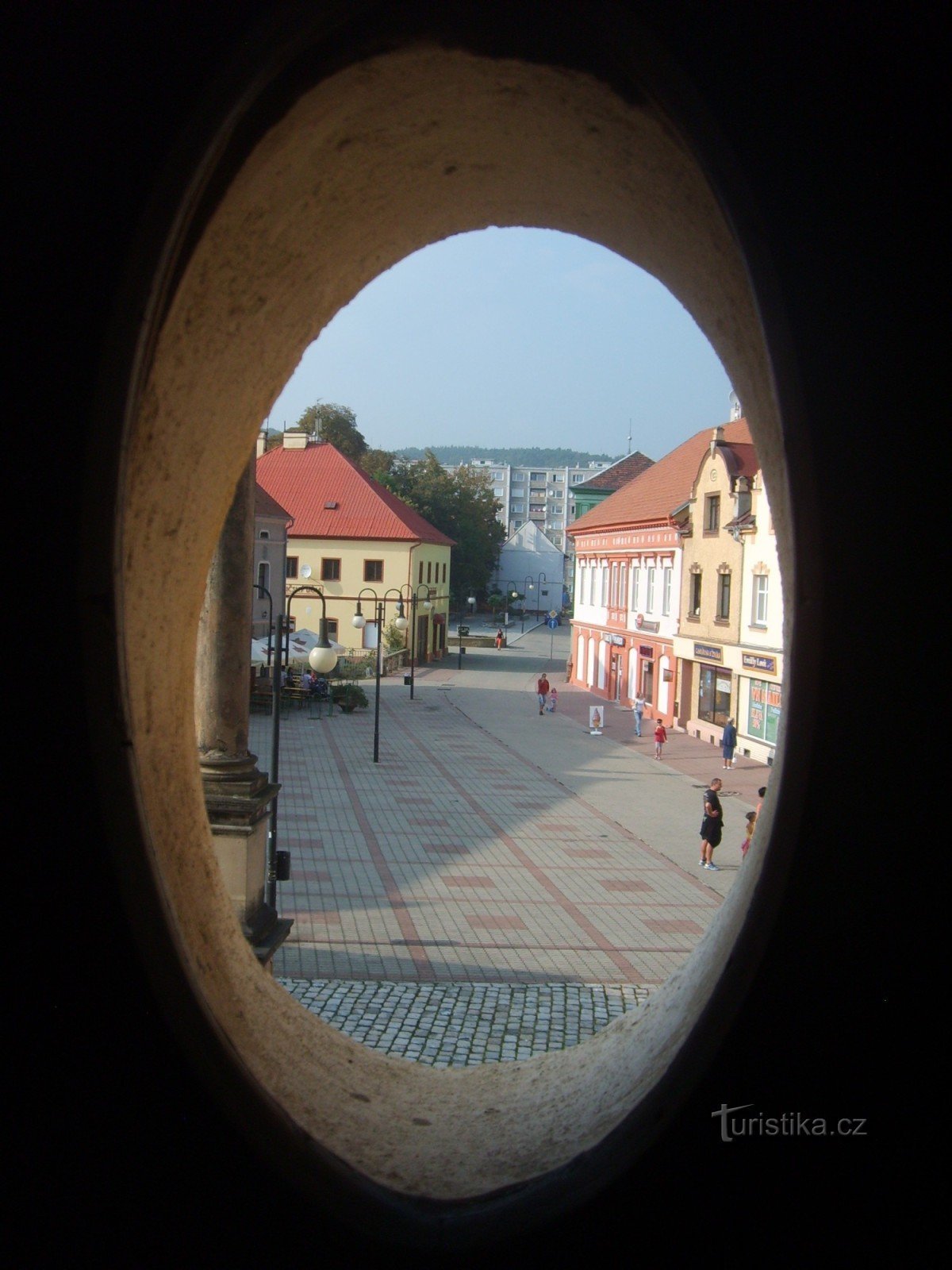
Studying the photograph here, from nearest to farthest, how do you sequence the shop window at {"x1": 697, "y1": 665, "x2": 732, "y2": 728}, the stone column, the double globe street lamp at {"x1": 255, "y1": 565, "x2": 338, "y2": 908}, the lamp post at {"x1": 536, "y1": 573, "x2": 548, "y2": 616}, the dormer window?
1. the stone column
2. the double globe street lamp at {"x1": 255, "y1": 565, "x2": 338, "y2": 908}
3. the shop window at {"x1": 697, "y1": 665, "x2": 732, "y2": 728}
4. the dormer window
5. the lamp post at {"x1": 536, "y1": 573, "x2": 548, "y2": 616}

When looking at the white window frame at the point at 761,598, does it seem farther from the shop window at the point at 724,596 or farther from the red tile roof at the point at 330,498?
the red tile roof at the point at 330,498

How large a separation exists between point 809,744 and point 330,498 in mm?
48026

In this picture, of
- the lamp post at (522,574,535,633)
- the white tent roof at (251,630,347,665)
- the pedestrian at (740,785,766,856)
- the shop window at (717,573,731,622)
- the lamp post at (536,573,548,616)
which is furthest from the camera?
the lamp post at (522,574,535,633)

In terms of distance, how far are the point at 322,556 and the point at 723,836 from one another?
1253 inches

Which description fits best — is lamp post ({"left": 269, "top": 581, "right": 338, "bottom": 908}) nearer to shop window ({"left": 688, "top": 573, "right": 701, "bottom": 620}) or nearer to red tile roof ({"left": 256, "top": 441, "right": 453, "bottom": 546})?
shop window ({"left": 688, "top": 573, "right": 701, "bottom": 620})

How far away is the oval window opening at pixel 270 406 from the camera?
2.54 m

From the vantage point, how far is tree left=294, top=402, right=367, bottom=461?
75812 millimetres

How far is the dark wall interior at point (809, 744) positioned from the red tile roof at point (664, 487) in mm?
28185

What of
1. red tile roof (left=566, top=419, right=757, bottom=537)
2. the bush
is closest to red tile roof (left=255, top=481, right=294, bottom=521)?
the bush

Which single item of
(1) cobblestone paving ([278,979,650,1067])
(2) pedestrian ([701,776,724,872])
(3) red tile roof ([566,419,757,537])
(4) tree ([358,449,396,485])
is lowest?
(1) cobblestone paving ([278,979,650,1067])

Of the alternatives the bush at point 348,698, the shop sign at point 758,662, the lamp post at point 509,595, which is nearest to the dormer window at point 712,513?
the shop sign at point 758,662

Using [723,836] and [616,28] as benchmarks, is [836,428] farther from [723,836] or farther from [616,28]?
[723,836]

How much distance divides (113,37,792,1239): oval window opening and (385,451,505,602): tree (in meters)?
73.6

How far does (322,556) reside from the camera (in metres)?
48.0
